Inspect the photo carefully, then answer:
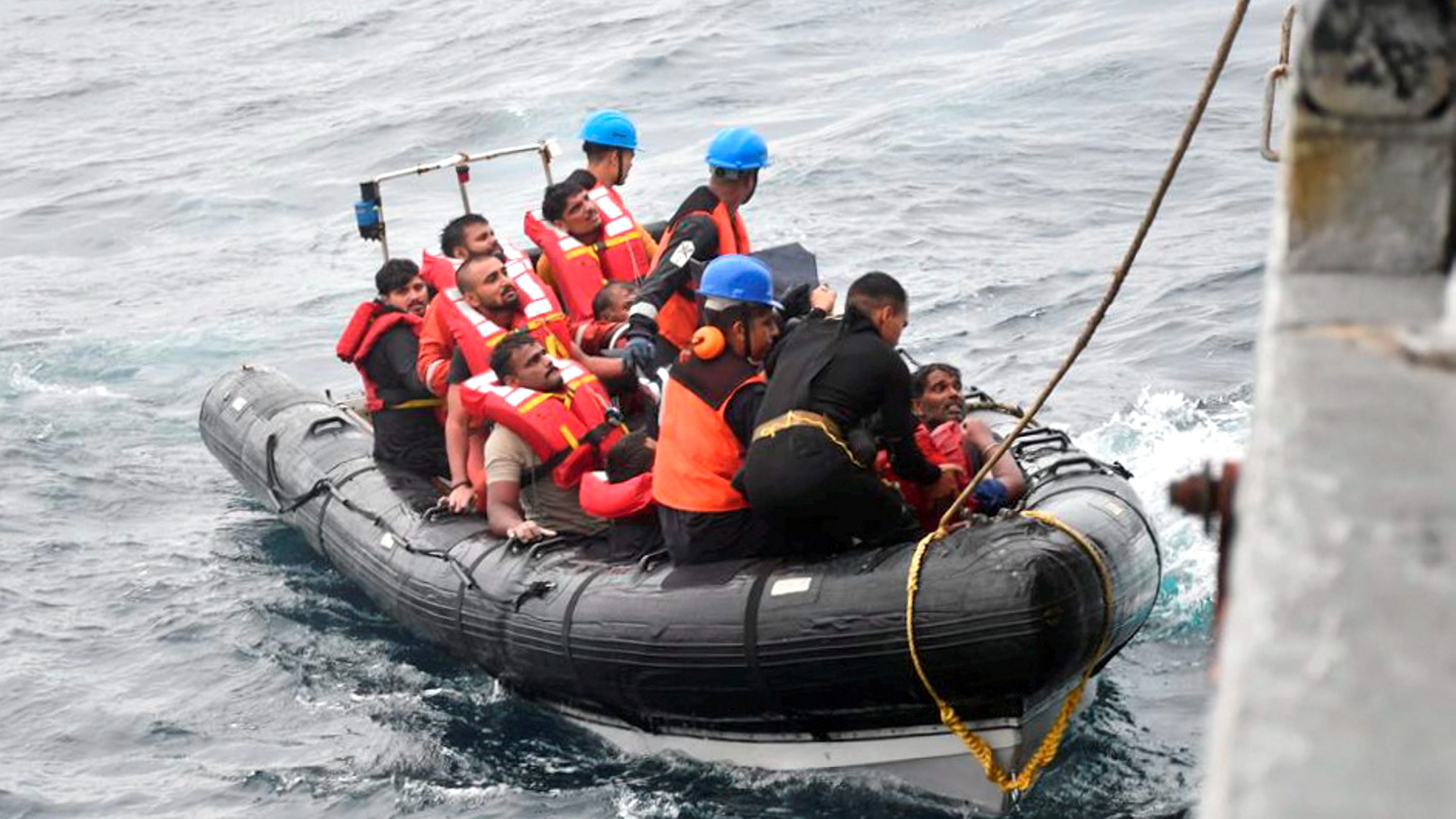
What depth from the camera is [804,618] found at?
21.3ft

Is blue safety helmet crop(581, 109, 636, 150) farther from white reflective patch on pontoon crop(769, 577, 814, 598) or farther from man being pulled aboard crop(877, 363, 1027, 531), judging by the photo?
white reflective patch on pontoon crop(769, 577, 814, 598)

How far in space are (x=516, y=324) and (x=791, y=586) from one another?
265 cm

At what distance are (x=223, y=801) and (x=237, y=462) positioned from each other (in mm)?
3659

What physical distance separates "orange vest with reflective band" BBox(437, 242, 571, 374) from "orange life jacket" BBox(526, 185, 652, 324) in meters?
0.30

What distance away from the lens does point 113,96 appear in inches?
1051

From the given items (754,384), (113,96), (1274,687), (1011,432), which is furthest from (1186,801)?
(113,96)

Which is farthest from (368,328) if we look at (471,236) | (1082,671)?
(1082,671)

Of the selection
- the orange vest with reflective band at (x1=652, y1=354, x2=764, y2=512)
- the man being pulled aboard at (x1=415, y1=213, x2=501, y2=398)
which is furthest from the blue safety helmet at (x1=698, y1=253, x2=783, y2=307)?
the man being pulled aboard at (x1=415, y1=213, x2=501, y2=398)

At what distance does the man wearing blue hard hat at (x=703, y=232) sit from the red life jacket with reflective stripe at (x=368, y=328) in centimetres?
152

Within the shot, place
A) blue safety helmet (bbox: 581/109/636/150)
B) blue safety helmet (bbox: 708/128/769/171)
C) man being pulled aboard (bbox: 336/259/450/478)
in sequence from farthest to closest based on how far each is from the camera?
man being pulled aboard (bbox: 336/259/450/478) < blue safety helmet (bbox: 581/109/636/150) < blue safety helmet (bbox: 708/128/769/171)

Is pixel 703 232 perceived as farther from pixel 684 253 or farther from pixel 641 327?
pixel 641 327

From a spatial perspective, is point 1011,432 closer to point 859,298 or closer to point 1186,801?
point 859,298

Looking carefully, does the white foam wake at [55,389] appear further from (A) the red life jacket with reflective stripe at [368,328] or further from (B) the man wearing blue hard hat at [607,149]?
(B) the man wearing blue hard hat at [607,149]

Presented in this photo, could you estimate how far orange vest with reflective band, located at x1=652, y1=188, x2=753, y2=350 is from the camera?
834 centimetres
